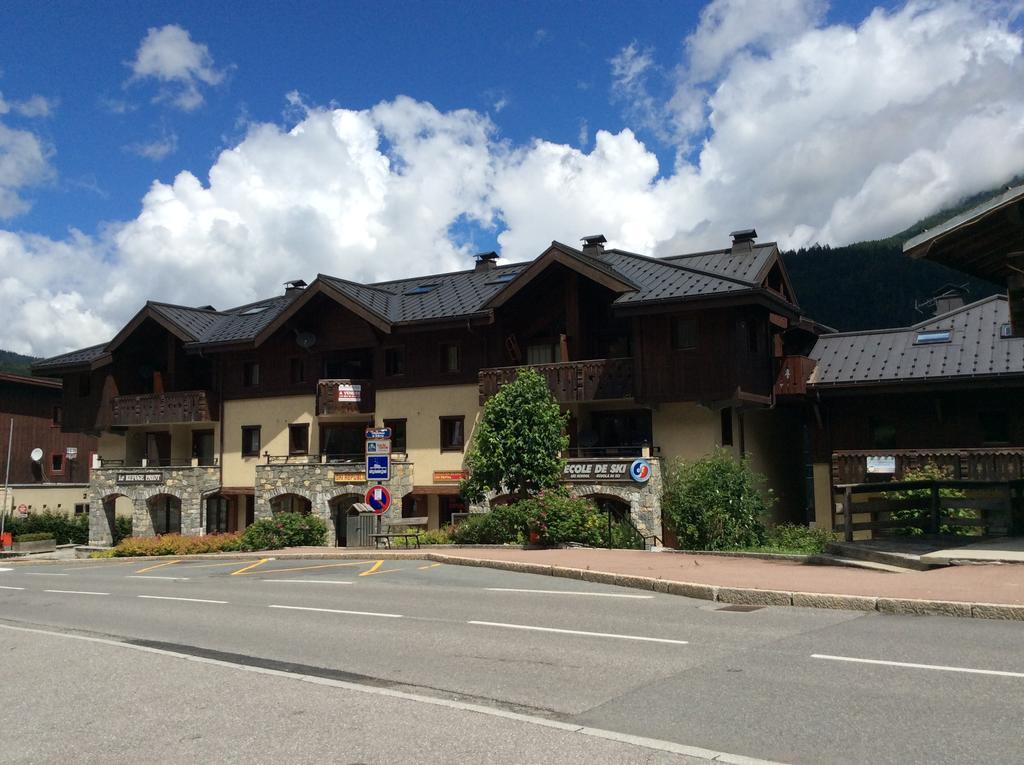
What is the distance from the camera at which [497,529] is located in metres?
23.9

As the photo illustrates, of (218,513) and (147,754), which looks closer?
(147,754)

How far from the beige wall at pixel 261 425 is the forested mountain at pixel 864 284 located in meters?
41.1

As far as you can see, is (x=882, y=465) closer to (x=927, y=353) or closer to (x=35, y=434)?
(x=927, y=353)

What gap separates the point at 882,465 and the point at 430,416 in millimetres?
14946

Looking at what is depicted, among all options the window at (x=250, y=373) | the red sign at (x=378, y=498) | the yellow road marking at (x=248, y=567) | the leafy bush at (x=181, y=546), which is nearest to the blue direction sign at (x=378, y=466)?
the red sign at (x=378, y=498)

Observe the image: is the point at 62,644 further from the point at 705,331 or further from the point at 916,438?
the point at 916,438

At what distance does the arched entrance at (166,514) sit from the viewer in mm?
40844

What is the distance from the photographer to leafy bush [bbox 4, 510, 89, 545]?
4531 cm

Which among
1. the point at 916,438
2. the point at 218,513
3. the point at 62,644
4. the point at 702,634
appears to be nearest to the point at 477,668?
the point at 702,634

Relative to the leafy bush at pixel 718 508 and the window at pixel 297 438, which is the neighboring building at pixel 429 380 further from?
the leafy bush at pixel 718 508

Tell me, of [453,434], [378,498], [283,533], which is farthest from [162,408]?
[378,498]

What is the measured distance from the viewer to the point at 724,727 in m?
6.55

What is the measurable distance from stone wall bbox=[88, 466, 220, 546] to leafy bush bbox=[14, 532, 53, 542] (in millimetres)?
3133

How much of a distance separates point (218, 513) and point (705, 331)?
2269 cm
